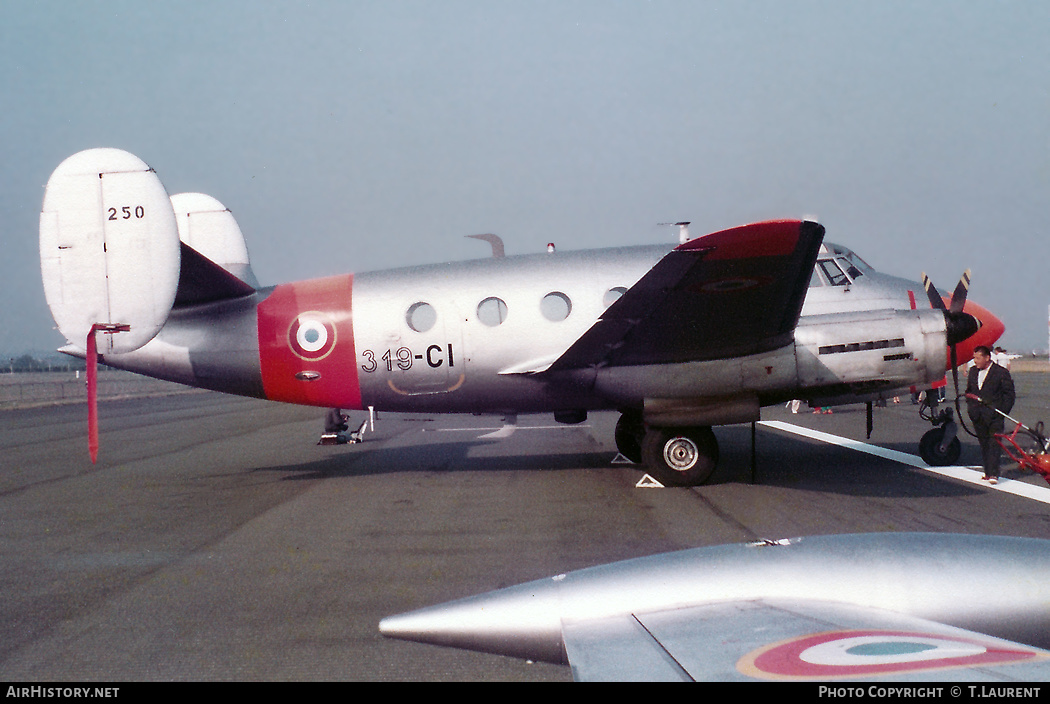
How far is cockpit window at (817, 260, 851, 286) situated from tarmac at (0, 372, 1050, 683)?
3122 millimetres

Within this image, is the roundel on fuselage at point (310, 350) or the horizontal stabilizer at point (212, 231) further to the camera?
the horizontal stabilizer at point (212, 231)

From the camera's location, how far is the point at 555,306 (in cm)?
1177

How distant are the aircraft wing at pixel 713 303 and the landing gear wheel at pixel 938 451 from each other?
3612mm

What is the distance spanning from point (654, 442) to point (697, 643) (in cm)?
886

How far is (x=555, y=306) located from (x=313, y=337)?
4.00 meters

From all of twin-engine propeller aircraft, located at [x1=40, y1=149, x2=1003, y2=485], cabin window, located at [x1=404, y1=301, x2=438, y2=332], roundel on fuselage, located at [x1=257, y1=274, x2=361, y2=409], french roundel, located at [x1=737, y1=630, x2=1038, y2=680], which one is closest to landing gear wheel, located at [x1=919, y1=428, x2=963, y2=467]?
twin-engine propeller aircraft, located at [x1=40, y1=149, x2=1003, y2=485]

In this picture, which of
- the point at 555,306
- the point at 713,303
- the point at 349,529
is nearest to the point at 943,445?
the point at 713,303

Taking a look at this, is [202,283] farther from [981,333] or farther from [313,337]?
[981,333]

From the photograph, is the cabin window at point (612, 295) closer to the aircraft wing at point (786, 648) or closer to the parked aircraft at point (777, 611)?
the parked aircraft at point (777, 611)

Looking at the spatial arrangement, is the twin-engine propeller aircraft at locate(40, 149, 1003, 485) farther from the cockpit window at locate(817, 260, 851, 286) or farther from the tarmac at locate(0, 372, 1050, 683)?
the tarmac at locate(0, 372, 1050, 683)

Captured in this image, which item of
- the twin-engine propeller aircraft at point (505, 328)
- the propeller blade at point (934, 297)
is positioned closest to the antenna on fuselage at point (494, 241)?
the twin-engine propeller aircraft at point (505, 328)

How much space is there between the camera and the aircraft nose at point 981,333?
40.4 feet
